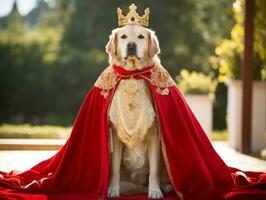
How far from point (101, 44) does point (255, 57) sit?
42.3ft

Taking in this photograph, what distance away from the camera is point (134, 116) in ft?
13.8

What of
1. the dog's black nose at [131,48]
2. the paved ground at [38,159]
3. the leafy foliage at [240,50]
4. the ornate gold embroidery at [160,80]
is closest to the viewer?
the dog's black nose at [131,48]

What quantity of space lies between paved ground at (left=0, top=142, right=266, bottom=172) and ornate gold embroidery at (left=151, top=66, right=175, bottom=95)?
97.3 inches

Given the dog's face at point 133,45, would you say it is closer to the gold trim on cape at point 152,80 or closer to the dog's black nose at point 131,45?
the dog's black nose at point 131,45

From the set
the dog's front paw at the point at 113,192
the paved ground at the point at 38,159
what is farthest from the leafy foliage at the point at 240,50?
the dog's front paw at the point at 113,192

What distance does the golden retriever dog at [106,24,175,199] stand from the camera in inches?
164

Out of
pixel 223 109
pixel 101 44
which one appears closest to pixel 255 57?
pixel 223 109

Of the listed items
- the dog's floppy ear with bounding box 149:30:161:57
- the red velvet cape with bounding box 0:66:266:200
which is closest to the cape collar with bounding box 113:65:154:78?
the red velvet cape with bounding box 0:66:266:200

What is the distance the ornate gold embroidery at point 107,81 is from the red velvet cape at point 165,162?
0.11 feet

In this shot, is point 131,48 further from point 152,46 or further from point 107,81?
point 107,81

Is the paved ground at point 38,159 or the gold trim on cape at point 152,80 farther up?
the gold trim on cape at point 152,80

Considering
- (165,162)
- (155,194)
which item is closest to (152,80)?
(165,162)

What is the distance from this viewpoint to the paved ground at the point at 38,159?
6500 millimetres

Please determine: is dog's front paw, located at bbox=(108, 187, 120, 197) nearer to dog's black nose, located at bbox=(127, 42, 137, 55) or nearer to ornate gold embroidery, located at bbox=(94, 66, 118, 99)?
ornate gold embroidery, located at bbox=(94, 66, 118, 99)
